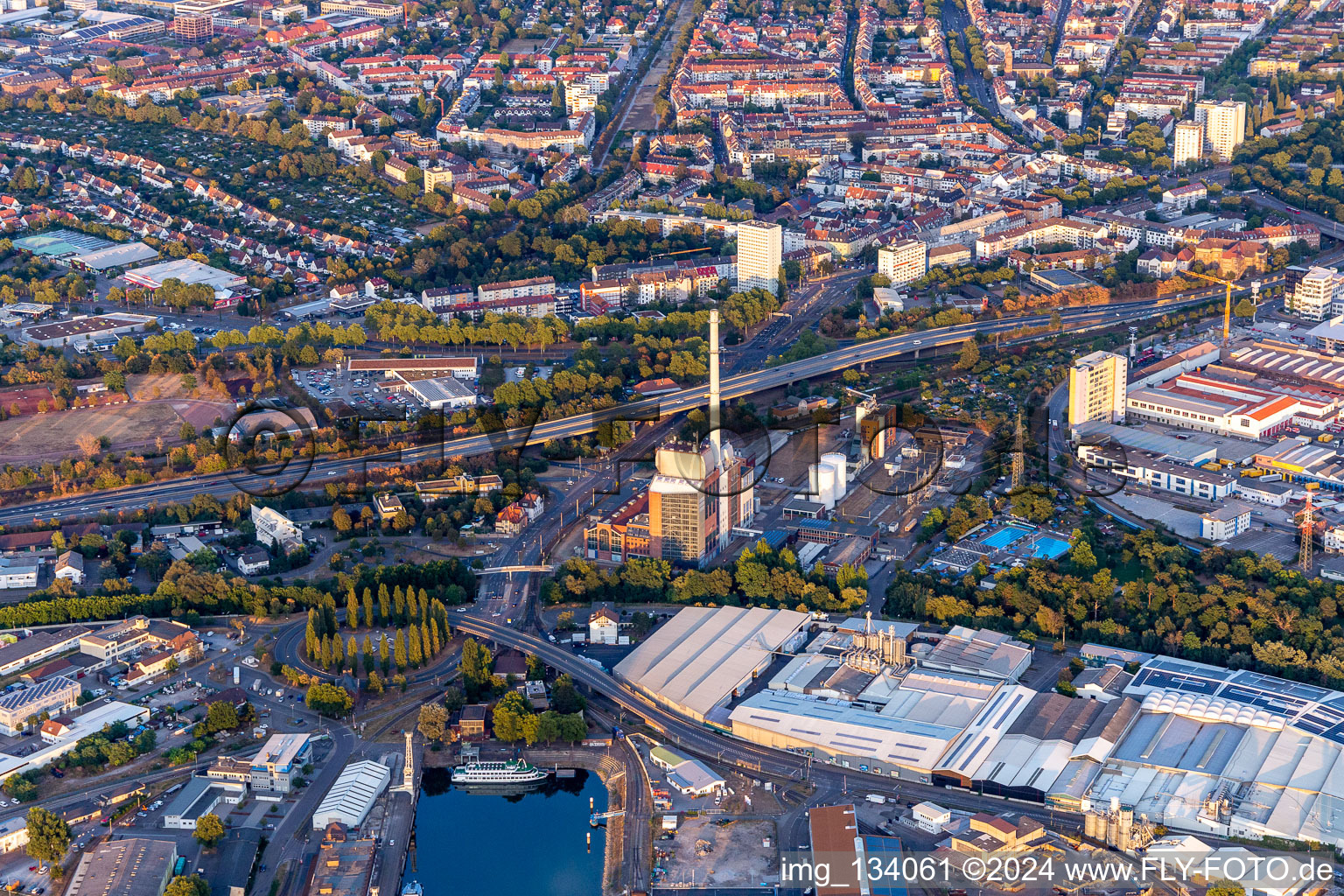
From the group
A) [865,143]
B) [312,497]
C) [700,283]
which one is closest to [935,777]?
[312,497]

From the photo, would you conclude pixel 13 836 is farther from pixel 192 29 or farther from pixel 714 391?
pixel 192 29

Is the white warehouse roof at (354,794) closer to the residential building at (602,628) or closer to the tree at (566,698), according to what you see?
the tree at (566,698)

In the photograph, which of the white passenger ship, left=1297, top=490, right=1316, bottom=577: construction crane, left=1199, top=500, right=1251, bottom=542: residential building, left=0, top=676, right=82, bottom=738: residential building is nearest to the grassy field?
left=0, top=676, right=82, bottom=738: residential building

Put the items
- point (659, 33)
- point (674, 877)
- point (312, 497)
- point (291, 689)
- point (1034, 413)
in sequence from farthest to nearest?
point (659, 33)
point (1034, 413)
point (312, 497)
point (291, 689)
point (674, 877)

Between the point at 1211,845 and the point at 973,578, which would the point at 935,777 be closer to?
the point at 1211,845

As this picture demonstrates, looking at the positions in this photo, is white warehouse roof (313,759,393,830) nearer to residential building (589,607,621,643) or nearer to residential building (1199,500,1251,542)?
residential building (589,607,621,643)

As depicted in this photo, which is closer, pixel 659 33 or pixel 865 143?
pixel 865 143

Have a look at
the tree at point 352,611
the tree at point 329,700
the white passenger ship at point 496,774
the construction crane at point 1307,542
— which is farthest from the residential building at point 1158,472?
the tree at point 329,700
